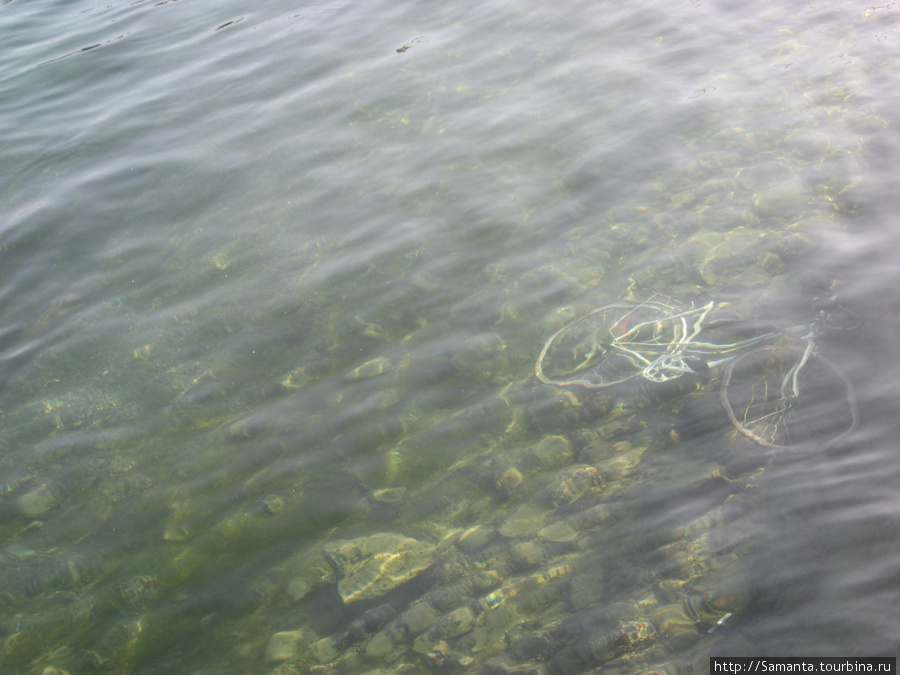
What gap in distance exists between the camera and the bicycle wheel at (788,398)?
137 inches

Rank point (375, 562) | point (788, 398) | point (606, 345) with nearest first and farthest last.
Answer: point (375, 562) < point (788, 398) < point (606, 345)

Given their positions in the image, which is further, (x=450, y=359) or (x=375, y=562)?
(x=450, y=359)

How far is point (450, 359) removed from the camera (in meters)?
4.36

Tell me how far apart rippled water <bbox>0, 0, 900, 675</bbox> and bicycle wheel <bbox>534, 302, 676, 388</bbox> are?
4.7 inches

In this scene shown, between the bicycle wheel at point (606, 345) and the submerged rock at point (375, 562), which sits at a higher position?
the bicycle wheel at point (606, 345)

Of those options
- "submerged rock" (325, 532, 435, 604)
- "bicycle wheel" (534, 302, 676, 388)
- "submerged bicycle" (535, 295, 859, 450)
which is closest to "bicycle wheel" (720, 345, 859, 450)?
"submerged bicycle" (535, 295, 859, 450)

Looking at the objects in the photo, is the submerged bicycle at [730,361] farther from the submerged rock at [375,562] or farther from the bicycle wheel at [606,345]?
the submerged rock at [375,562]

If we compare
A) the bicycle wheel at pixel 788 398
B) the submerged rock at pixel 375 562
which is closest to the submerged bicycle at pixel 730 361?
the bicycle wheel at pixel 788 398

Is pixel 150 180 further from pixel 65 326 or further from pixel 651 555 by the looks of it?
pixel 651 555

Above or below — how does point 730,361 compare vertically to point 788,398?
above

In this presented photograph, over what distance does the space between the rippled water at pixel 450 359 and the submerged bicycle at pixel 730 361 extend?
0.08 m

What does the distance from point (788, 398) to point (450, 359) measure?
6.79 feet

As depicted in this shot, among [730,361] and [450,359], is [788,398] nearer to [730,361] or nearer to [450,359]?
[730,361]

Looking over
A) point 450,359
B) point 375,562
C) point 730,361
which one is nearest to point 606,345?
point 730,361
